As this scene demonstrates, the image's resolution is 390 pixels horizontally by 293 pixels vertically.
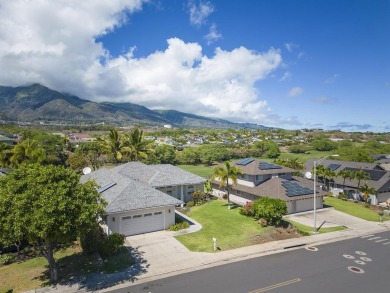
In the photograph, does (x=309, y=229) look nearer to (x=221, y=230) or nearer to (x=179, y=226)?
(x=221, y=230)

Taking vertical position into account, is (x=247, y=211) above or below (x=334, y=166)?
below

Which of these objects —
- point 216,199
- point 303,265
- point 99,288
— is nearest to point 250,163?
point 216,199

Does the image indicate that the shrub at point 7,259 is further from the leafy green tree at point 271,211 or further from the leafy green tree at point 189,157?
the leafy green tree at point 189,157

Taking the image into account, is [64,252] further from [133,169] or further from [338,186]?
[338,186]

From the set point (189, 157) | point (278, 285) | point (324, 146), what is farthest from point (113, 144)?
point (324, 146)

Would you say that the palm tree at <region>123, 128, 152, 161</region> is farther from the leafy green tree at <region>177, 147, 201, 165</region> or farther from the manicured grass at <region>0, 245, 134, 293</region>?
the leafy green tree at <region>177, 147, 201, 165</region>

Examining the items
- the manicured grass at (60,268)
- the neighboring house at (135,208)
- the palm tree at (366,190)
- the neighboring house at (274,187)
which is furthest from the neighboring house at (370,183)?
the manicured grass at (60,268)
